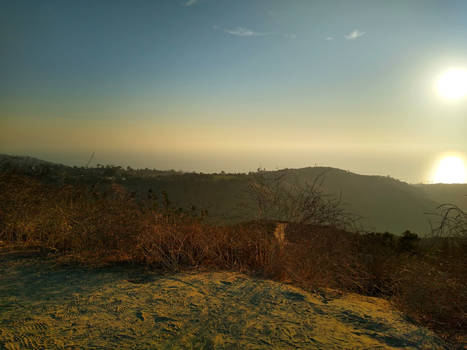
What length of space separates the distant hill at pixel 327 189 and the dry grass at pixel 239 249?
7161 mm

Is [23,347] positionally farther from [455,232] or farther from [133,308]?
[455,232]

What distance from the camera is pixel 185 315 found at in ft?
9.05

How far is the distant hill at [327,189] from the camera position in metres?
22.0

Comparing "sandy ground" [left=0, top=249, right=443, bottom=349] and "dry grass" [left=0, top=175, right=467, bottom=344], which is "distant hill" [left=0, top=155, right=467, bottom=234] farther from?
"sandy ground" [left=0, top=249, right=443, bottom=349]

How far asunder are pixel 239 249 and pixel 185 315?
1.87 m

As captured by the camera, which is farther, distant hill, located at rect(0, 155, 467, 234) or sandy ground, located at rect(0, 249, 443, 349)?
distant hill, located at rect(0, 155, 467, 234)

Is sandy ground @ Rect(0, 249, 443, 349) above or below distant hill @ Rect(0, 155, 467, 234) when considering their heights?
below

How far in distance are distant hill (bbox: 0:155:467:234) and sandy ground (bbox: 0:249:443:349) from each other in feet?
32.2

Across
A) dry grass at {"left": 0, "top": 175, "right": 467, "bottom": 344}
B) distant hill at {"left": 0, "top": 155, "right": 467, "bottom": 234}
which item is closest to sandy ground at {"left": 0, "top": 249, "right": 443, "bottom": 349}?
dry grass at {"left": 0, "top": 175, "right": 467, "bottom": 344}

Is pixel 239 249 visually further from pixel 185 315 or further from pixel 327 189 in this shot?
pixel 327 189

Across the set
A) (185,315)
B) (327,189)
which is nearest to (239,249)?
(185,315)

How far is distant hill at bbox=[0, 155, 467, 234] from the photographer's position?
22.0 m

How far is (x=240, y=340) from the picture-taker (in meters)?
2.37

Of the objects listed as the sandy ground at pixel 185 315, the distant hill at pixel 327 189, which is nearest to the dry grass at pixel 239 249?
the sandy ground at pixel 185 315
